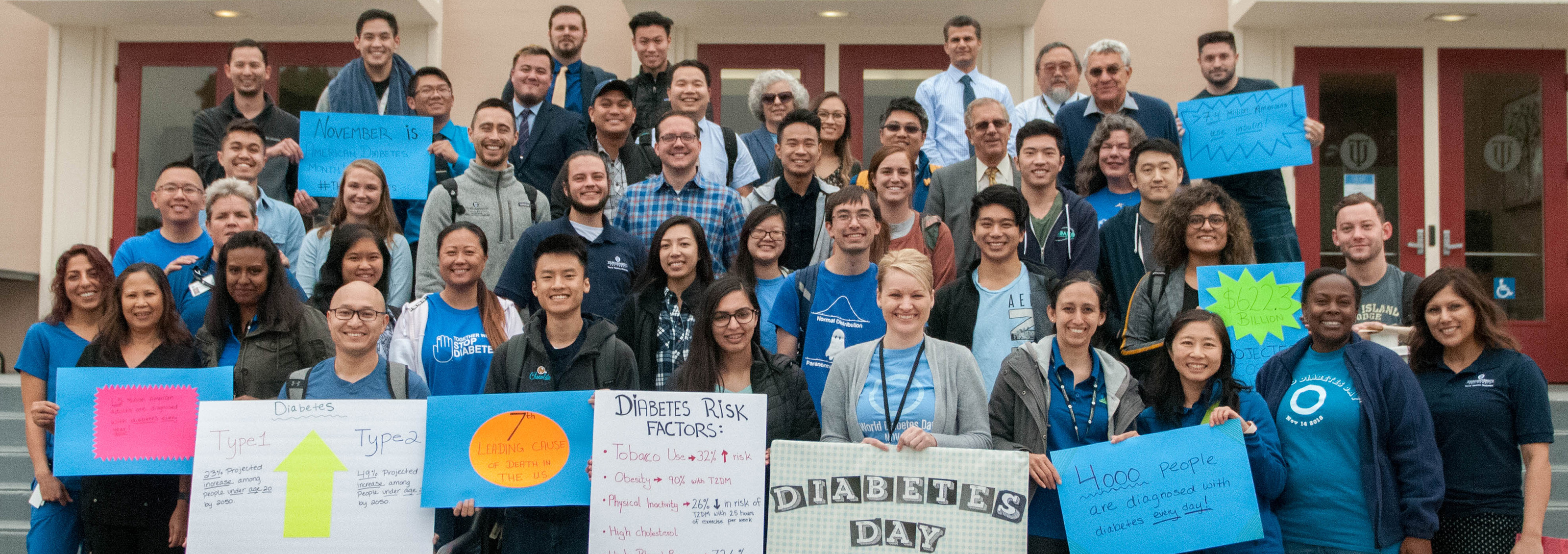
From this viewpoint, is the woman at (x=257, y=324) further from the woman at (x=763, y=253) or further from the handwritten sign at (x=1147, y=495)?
the handwritten sign at (x=1147, y=495)

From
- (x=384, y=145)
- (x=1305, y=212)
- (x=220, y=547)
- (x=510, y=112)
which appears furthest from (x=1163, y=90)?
(x=220, y=547)

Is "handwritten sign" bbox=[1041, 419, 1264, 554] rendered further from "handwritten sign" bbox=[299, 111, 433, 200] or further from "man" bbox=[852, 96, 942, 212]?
"handwritten sign" bbox=[299, 111, 433, 200]

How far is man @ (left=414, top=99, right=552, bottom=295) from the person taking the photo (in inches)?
238

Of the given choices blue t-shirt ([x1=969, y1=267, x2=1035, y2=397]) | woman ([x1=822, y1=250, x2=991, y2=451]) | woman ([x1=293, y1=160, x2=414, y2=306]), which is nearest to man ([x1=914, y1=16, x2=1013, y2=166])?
blue t-shirt ([x1=969, y1=267, x2=1035, y2=397])

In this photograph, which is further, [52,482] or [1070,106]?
[1070,106]

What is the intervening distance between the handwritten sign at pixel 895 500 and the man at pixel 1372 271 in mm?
1979

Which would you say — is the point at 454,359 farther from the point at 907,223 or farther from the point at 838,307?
the point at 907,223

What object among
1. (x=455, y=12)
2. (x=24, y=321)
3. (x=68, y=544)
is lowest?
(x=68, y=544)

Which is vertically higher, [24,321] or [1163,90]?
[1163,90]

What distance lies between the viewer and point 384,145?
690 centimetres

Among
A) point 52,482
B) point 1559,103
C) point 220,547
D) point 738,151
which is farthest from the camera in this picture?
point 1559,103

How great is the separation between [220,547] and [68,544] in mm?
986

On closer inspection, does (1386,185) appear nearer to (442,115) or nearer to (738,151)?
(738,151)

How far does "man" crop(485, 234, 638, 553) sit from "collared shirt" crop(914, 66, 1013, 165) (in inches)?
138
